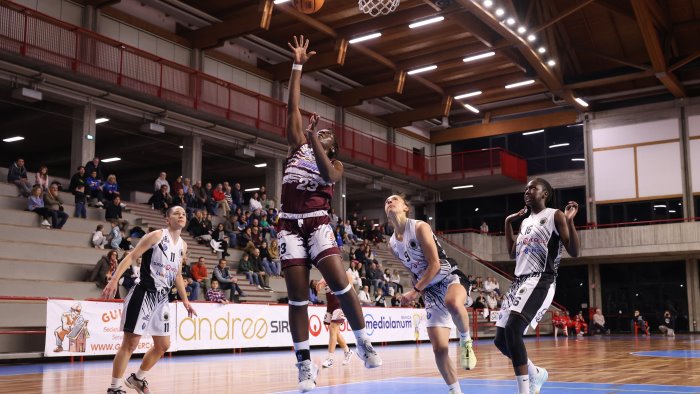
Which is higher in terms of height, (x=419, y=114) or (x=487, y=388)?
(x=419, y=114)

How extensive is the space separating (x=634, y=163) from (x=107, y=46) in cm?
2757

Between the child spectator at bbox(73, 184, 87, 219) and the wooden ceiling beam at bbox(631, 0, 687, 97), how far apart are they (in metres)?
20.5

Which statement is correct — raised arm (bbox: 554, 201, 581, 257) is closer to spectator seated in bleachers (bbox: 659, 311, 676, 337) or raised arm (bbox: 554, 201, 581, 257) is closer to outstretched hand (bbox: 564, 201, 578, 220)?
outstretched hand (bbox: 564, 201, 578, 220)

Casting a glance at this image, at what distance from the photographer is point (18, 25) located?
20.8m

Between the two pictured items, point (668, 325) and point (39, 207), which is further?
point (668, 325)

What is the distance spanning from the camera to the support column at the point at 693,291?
3662 centimetres

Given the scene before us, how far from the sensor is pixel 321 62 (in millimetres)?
30781

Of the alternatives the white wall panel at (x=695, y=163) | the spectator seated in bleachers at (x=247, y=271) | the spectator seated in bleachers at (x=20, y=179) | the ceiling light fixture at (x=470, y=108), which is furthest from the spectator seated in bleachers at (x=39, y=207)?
the white wall panel at (x=695, y=163)

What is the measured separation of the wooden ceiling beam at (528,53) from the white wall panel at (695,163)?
5.83 meters

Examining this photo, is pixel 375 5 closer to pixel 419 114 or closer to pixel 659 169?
pixel 419 114

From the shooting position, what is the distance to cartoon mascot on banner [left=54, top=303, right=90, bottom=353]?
1442cm

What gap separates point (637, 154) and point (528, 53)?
12.1 metres

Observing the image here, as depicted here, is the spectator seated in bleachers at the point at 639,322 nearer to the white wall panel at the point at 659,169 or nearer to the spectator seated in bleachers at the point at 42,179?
the white wall panel at the point at 659,169

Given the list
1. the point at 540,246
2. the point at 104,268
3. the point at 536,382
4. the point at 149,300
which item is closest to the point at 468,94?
the point at 104,268
